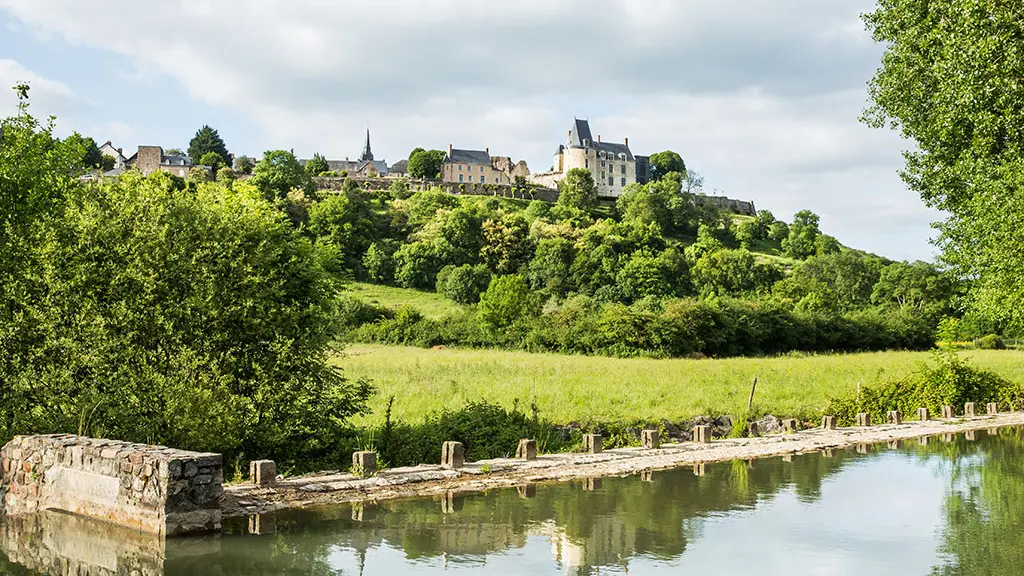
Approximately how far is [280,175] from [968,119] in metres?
84.4

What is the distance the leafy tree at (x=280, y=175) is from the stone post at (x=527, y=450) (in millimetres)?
78041

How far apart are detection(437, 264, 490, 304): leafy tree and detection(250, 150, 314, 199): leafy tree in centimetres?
2289

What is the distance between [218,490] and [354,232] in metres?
77.9

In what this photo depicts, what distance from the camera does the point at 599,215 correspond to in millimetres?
112375

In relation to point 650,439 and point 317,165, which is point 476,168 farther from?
point 650,439

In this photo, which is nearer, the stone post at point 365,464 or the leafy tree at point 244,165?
the stone post at point 365,464

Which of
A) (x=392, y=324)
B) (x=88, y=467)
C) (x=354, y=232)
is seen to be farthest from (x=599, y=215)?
(x=88, y=467)

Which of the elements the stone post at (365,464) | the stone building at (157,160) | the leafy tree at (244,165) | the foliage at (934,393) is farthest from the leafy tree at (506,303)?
the stone building at (157,160)

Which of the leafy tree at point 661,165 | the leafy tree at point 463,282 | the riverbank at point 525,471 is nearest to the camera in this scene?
the riverbank at point 525,471

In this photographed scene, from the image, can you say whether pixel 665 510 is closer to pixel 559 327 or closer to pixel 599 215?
pixel 559 327

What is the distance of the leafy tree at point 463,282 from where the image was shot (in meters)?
76.2

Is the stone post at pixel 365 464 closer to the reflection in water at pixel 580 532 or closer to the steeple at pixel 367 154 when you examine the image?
the reflection in water at pixel 580 532

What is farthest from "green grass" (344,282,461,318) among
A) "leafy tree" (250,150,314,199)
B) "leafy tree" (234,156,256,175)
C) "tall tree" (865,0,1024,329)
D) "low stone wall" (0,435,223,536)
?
"low stone wall" (0,435,223,536)

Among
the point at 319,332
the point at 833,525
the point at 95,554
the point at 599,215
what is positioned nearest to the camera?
the point at 95,554
